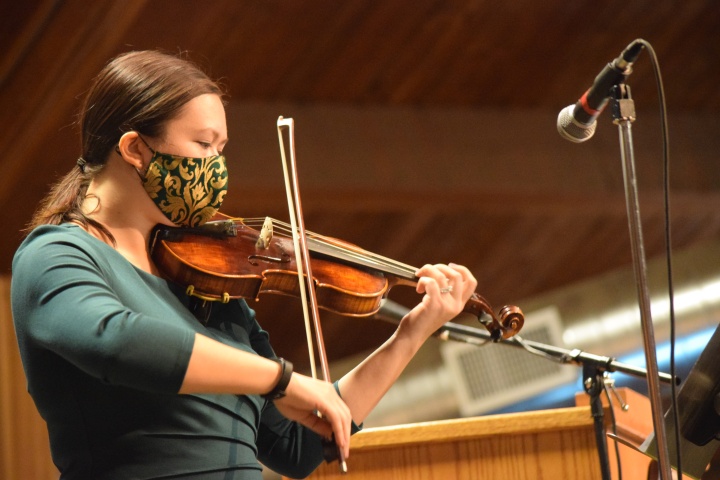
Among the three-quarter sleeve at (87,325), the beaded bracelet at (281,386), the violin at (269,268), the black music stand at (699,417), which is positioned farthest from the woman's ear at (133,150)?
the black music stand at (699,417)

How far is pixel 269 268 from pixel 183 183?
25 cm

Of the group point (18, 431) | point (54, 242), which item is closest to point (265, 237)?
point (54, 242)

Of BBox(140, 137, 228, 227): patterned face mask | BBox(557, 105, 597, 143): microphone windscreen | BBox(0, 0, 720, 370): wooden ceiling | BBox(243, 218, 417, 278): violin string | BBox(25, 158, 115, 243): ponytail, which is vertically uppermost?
BBox(0, 0, 720, 370): wooden ceiling

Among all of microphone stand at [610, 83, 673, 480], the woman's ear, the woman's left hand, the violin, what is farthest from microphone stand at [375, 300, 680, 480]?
the woman's ear

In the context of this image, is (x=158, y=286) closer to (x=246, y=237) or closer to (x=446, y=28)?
(x=246, y=237)

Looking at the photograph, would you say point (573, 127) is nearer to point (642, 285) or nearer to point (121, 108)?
point (642, 285)

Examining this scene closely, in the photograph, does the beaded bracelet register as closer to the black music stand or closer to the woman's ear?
the woman's ear

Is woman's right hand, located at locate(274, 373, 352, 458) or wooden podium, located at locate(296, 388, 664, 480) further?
wooden podium, located at locate(296, 388, 664, 480)

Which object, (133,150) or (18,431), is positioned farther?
(18,431)

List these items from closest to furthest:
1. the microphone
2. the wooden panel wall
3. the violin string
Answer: the microphone, the violin string, the wooden panel wall

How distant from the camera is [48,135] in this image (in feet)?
13.6

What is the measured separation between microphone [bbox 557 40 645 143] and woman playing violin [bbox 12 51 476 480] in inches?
13.9

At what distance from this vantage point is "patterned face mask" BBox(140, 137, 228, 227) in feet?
5.73

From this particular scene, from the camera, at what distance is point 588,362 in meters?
2.30
